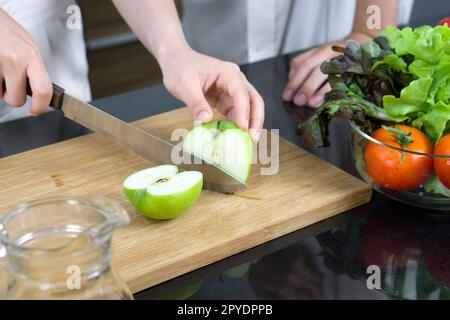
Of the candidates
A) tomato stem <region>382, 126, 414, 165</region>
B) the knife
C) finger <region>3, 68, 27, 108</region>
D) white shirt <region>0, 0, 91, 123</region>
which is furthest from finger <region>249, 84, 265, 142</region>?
white shirt <region>0, 0, 91, 123</region>

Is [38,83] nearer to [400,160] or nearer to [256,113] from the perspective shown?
[256,113]

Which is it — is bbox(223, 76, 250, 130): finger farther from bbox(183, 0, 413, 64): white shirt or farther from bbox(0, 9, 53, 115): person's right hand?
bbox(183, 0, 413, 64): white shirt

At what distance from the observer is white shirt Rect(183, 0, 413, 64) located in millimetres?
1681

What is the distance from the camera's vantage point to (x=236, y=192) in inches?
41.6

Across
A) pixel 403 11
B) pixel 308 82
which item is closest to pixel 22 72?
pixel 308 82

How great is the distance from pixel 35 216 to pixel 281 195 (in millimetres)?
420

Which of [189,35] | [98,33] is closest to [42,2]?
[189,35]

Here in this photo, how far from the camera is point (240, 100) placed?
111 centimetres

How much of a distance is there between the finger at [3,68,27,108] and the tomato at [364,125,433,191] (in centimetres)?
52

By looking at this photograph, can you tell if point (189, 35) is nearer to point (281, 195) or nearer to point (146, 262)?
point (281, 195)

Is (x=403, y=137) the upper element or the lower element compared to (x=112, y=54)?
upper

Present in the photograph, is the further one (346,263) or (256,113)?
(256,113)

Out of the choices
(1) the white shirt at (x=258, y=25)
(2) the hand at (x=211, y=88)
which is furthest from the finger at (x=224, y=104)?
(1) the white shirt at (x=258, y=25)

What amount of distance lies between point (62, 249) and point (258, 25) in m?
1.12
